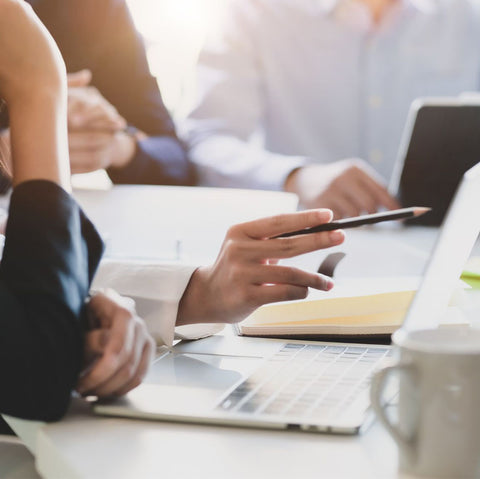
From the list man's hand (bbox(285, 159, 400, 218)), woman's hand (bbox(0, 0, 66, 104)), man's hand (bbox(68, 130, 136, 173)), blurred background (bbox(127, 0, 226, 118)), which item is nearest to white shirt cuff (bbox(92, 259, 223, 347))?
woman's hand (bbox(0, 0, 66, 104))

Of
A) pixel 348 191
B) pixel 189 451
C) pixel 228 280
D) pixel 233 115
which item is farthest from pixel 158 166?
pixel 189 451

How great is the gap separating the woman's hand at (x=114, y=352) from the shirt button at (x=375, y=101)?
78.1 inches

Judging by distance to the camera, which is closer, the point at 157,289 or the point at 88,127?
the point at 157,289

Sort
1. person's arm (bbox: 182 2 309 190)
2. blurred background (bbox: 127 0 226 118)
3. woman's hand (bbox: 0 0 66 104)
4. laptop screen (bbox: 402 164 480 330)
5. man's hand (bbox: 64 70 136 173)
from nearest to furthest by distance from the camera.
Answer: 1. laptop screen (bbox: 402 164 480 330)
2. woman's hand (bbox: 0 0 66 104)
3. man's hand (bbox: 64 70 136 173)
4. person's arm (bbox: 182 2 309 190)
5. blurred background (bbox: 127 0 226 118)

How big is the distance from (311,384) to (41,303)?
216 millimetres

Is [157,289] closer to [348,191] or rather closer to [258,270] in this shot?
[258,270]

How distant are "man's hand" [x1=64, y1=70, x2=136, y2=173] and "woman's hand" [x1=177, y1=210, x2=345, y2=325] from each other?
0.73 m

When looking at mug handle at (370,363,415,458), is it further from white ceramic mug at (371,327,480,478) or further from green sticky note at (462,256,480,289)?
green sticky note at (462,256,480,289)

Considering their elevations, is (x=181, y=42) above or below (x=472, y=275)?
above

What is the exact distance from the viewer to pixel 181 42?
2488 millimetres

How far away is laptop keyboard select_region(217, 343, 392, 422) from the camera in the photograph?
22.1 inches

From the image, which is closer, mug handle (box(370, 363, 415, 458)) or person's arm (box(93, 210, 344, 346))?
mug handle (box(370, 363, 415, 458))

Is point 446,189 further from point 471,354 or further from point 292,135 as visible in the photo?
point 471,354

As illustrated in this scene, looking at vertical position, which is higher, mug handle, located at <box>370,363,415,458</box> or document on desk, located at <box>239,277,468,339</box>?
mug handle, located at <box>370,363,415,458</box>
